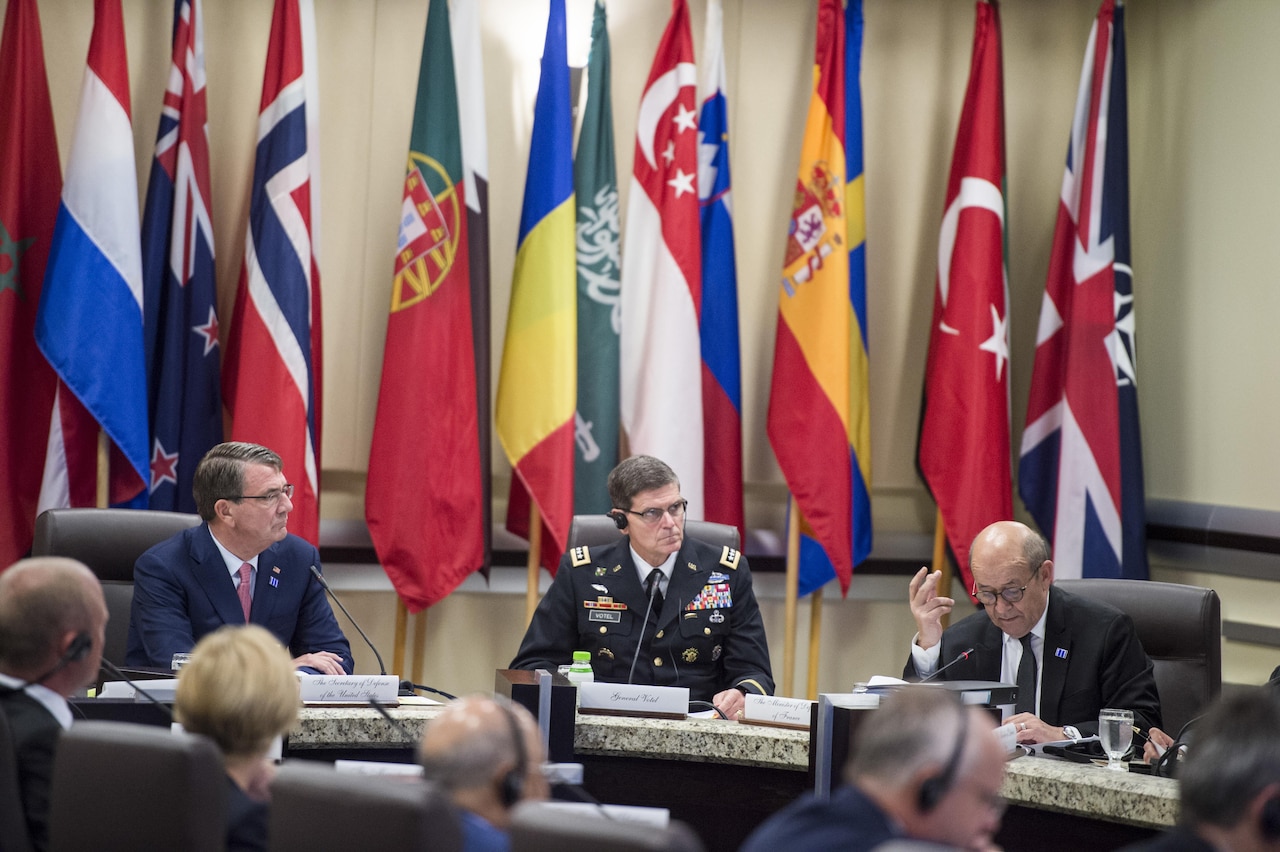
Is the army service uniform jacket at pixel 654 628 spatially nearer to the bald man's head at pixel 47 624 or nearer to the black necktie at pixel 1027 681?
the black necktie at pixel 1027 681

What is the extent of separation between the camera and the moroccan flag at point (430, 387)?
4883 millimetres

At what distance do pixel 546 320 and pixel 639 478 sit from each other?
4.42 feet

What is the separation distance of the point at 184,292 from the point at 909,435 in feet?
9.22

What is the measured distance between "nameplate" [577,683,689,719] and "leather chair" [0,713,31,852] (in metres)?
1.36

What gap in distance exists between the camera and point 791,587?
5.24 meters

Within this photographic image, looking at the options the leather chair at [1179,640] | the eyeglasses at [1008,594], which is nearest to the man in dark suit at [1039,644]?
the eyeglasses at [1008,594]

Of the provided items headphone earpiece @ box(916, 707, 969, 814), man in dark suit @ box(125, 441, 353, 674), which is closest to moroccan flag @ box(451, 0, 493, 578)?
man in dark suit @ box(125, 441, 353, 674)

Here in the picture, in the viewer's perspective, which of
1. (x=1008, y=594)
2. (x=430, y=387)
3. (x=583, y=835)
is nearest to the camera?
(x=583, y=835)

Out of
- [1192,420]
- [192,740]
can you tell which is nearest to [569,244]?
[1192,420]

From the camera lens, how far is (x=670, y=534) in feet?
12.4

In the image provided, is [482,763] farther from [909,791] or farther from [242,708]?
[909,791]

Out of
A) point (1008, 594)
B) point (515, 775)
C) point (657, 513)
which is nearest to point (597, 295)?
point (657, 513)

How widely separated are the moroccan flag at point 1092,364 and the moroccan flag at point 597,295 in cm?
161

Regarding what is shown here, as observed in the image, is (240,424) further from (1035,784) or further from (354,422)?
(1035,784)
